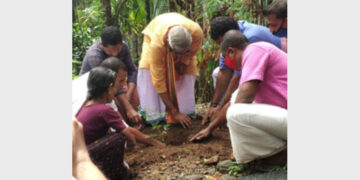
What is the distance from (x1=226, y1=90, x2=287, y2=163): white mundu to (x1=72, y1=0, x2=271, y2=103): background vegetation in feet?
1.19

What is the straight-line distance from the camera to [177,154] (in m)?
1.99

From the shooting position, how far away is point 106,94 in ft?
4.80

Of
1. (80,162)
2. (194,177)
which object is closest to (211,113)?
(194,177)

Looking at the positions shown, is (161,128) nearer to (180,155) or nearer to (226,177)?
(180,155)

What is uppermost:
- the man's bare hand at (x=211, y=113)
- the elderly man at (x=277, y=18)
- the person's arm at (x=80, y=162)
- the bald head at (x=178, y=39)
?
the elderly man at (x=277, y=18)

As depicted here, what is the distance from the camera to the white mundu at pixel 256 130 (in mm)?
1908

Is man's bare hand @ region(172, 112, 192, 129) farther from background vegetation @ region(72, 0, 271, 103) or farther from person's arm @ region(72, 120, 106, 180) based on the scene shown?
person's arm @ region(72, 120, 106, 180)

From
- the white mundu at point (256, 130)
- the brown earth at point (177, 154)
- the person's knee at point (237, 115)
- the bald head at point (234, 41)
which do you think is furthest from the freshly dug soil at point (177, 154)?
Answer: the bald head at point (234, 41)

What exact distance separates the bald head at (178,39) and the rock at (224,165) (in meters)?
0.87

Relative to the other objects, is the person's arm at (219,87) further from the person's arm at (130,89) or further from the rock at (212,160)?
the person's arm at (130,89)

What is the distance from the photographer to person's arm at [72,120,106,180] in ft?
3.71

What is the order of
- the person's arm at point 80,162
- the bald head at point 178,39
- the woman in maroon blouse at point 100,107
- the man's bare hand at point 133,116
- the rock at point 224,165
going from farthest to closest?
the bald head at point 178,39, the rock at point 224,165, the man's bare hand at point 133,116, the woman in maroon blouse at point 100,107, the person's arm at point 80,162

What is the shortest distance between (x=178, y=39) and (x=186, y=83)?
317mm

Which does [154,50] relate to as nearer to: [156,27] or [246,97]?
[156,27]
